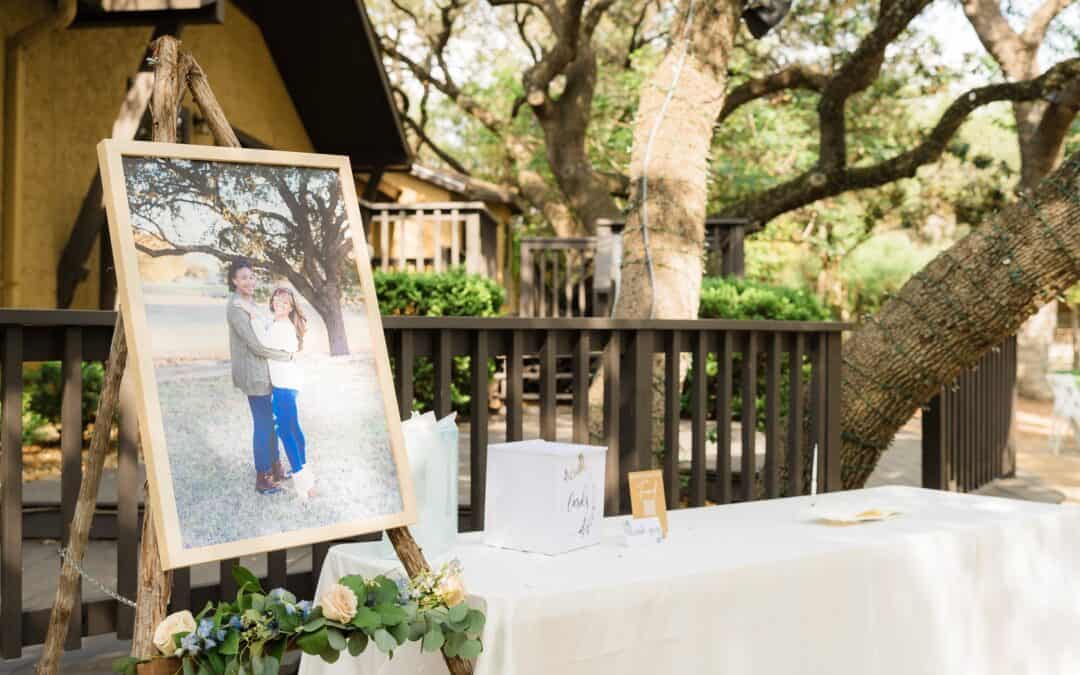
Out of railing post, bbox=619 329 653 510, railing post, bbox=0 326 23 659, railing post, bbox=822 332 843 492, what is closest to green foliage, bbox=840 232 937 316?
railing post, bbox=822 332 843 492

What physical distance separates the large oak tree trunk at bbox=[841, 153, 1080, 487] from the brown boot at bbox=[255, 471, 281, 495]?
13.6 ft

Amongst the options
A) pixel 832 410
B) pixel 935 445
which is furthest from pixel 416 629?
pixel 935 445

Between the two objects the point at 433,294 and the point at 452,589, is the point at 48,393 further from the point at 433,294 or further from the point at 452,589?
the point at 452,589

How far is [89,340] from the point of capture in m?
3.06

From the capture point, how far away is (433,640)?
1984 millimetres

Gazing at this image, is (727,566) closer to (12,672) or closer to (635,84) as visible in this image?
(12,672)

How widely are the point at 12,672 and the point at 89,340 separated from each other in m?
1.23

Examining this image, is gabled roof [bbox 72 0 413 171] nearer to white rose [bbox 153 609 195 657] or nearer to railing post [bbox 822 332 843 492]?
railing post [bbox 822 332 843 492]

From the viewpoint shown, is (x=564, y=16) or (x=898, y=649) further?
(x=564, y=16)

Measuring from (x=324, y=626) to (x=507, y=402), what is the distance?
1716mm

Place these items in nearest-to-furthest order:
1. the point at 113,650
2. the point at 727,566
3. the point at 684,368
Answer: the point at 727,566
the point at 113,650
the point at 684,368

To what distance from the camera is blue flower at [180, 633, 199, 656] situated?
6.24 ft

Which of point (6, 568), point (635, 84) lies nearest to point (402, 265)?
point (635, 84)

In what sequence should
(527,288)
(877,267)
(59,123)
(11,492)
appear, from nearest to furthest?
(11,492) → (59,123) → (527,288) → (877,267)
